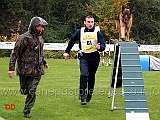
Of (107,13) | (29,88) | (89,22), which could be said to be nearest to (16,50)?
(29,88)

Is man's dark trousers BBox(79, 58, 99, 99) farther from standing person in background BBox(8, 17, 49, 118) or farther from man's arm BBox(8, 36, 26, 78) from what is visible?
man's arm BBox(8, 36, 26, 78)

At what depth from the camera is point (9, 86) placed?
10656mm

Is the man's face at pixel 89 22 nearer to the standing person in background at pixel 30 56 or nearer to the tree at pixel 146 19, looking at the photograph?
the standing person in background at pixel 30 56

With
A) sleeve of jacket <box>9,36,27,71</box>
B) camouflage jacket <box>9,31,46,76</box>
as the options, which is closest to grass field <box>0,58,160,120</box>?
camouflage jacket <box>9,31,46,76</box>

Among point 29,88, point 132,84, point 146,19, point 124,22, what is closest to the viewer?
point 29,88

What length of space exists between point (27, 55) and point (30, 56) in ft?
0.18

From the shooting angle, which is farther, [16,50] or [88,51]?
[88,51]

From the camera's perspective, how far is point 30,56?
6.29 meters

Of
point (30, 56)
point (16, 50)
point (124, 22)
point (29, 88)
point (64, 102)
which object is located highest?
point (124, 22)

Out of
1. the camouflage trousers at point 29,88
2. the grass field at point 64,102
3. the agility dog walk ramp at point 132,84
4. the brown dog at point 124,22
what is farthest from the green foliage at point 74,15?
the camouflage trousers at point 29,88

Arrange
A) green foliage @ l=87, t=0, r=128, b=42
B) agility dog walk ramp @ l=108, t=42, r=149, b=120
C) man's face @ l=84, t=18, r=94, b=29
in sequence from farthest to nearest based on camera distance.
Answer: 1. green foliage @ l=87, t=0, r=128, b=42
2. man's face @ l=84, t=18, r=94, b=29
3. agility dog walk ramp @ l=108, t=42, r=149, b=120

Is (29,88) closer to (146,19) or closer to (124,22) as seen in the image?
(124,22)

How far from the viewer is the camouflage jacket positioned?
6.18 m

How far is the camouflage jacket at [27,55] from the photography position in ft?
20.3
